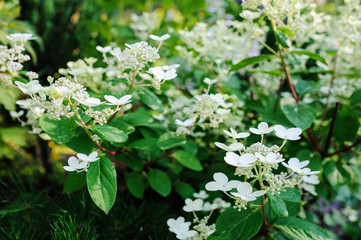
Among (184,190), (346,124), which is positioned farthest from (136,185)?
(346,124)

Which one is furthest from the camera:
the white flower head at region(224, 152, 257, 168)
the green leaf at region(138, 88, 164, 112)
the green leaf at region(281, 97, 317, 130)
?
the green leaf at region(281, 97, 317, 130)

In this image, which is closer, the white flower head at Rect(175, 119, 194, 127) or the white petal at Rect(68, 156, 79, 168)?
the white petal at Rect(68, 156, 79, 168)

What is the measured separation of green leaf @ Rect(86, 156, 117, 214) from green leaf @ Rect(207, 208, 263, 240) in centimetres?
28

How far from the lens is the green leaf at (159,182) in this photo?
1064mm

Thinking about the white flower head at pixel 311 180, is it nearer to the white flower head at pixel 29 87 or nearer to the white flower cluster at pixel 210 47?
the white flower cluster at pixel 210 47

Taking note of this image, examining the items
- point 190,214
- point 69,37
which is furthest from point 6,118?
point 190,214

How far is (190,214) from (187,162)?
0.75 feet

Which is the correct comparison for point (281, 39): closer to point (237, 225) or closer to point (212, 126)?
point (212, 126)

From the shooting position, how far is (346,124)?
3.78 ft

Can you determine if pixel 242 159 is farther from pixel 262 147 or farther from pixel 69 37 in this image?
pixel 69 37

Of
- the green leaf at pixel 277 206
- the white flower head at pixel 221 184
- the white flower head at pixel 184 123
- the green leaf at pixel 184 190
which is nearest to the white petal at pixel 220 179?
the white flower head at pixel 221 184

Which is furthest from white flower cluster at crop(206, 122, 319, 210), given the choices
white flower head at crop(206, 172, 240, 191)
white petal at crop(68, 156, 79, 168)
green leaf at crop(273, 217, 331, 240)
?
white petal at crop(68, 156, 79, 168)

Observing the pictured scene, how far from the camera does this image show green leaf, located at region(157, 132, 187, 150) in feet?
3.12

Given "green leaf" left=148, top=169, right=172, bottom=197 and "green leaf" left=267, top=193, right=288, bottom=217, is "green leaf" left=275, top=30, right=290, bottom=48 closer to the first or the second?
"green leaf" left=267, top=193, right=288, bottom=217
